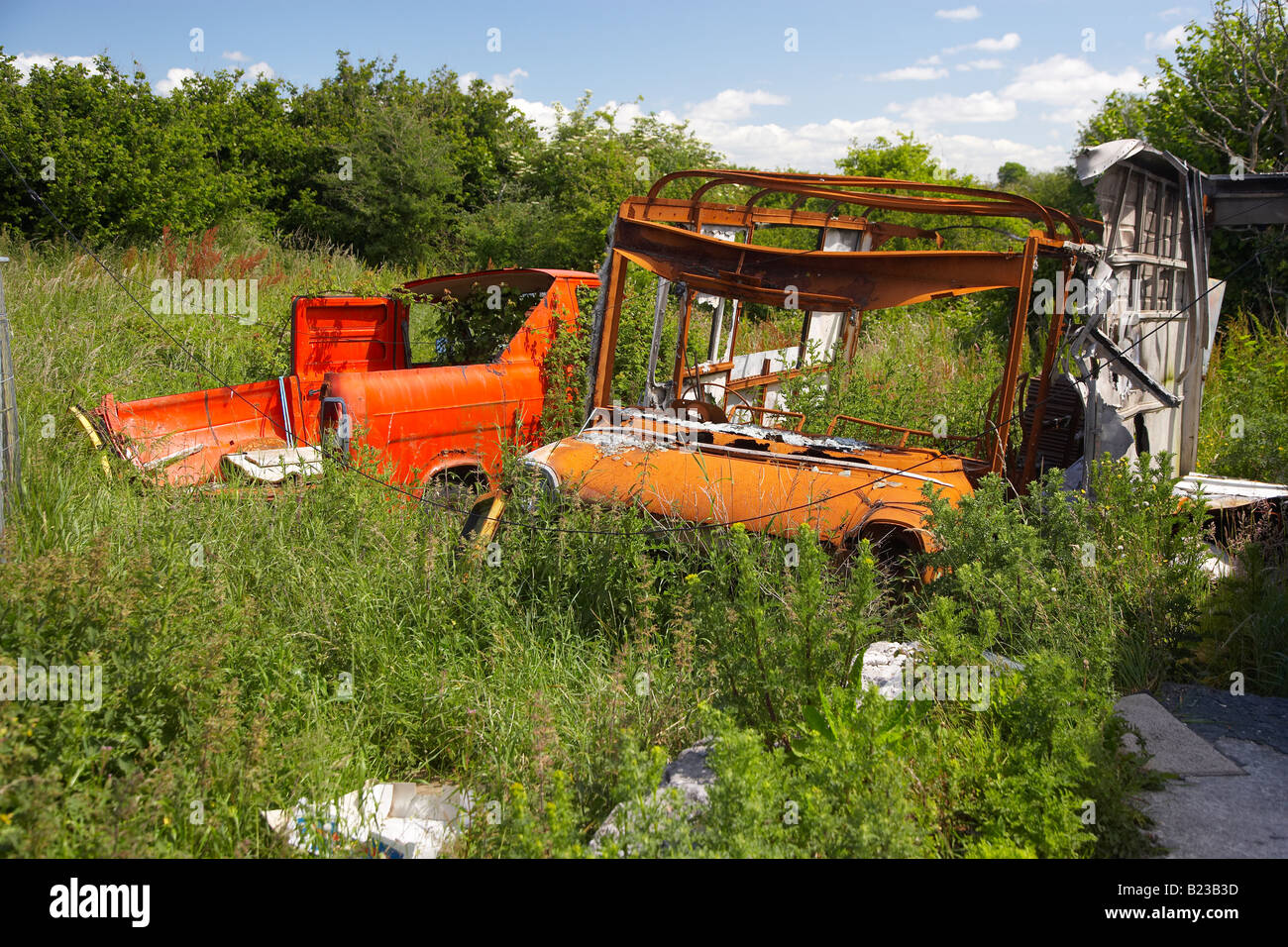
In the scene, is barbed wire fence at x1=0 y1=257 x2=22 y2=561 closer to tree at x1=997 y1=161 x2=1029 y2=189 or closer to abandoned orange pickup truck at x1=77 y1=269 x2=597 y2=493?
abandoned orange pickup truck at x1=77 y1=269 x2=597 y2=493

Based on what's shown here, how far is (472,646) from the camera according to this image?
172 inches

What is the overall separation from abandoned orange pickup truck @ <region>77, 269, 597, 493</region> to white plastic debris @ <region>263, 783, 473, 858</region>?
2.90 metres

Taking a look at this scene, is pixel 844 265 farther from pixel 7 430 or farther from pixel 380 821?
pixel 7 430

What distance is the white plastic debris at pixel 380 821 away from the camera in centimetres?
288

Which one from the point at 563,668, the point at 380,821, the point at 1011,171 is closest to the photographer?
the point at 380,821

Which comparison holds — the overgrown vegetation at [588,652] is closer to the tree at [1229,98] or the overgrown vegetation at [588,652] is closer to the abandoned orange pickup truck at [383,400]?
the abandoned orange pickup truck at [383,400]

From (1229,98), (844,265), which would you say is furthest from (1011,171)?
(844,265)

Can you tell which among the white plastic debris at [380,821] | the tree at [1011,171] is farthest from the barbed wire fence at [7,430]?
the tree at [1011,171]

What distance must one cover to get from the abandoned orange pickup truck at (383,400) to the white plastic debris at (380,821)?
9.51 feet

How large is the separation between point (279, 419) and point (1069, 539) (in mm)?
6198

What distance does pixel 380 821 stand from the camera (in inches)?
125

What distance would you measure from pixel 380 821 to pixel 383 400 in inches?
151

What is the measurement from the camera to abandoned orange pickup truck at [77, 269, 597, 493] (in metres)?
6.32
